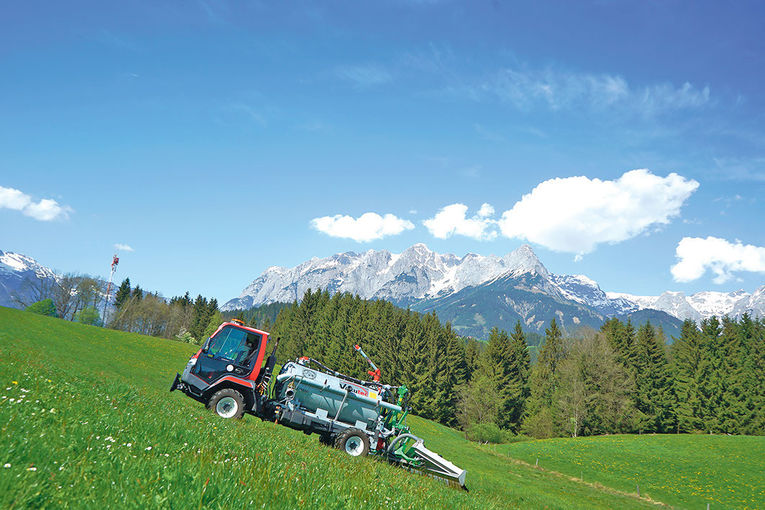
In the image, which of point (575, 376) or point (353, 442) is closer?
point (353, 442)

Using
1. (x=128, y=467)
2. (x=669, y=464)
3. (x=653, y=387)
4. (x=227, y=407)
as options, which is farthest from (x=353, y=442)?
(x=653, y=387)

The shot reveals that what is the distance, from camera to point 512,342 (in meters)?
74.6

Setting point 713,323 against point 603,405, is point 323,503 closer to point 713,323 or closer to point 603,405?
point 603,405

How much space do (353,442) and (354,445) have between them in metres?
0.12

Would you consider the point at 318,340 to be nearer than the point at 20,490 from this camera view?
No

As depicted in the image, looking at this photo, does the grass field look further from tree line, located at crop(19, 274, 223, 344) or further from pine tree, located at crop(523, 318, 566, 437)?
tree line, located at crop(19, 274, 223, 344)

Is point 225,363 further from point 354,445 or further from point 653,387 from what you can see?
point 653,387

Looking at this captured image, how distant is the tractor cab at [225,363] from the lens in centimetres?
1678

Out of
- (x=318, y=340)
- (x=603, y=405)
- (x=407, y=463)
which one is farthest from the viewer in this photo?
(x=318, y=340)

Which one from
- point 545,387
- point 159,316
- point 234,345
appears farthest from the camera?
point 159,316

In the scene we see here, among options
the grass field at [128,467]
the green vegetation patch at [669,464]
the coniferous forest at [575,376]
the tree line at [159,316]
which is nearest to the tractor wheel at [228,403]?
the grass field at [128,467]

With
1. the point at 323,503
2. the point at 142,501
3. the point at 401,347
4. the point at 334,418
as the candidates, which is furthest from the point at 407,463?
the point at 401,347

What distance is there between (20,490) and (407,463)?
48.8 feet

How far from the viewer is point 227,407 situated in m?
16.4
